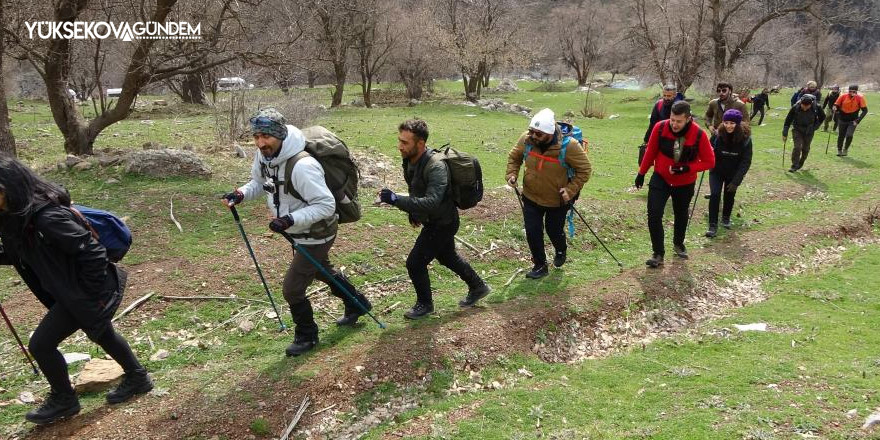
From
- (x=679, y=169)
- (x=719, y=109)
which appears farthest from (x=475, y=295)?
(x=719, y=109)

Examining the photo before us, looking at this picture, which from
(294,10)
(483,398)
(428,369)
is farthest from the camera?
(294,10)

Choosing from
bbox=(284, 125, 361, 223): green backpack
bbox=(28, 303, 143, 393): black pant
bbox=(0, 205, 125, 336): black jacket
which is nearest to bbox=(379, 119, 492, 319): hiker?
bbox=(284, 125, 361, 223): green backpack

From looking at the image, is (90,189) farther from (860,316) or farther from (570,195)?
(860,316)

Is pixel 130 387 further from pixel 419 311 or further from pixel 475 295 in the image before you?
pixel 475 295

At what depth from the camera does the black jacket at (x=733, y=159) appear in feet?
33.2

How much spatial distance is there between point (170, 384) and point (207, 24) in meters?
10.6

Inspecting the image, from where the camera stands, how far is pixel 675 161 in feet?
26.4

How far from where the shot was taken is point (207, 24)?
13.6 metres

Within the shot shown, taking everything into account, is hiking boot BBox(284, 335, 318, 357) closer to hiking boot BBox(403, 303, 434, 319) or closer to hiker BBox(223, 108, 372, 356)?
hiker BBox(223, 108, 372, 356)

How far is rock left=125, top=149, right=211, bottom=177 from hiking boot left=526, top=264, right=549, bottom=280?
289 inches

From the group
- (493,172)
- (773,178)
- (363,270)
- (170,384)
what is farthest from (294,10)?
(773,178)

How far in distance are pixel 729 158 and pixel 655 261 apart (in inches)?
114

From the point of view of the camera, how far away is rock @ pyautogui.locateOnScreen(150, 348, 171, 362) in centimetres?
614

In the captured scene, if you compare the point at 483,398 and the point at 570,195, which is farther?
the point at 570,195
